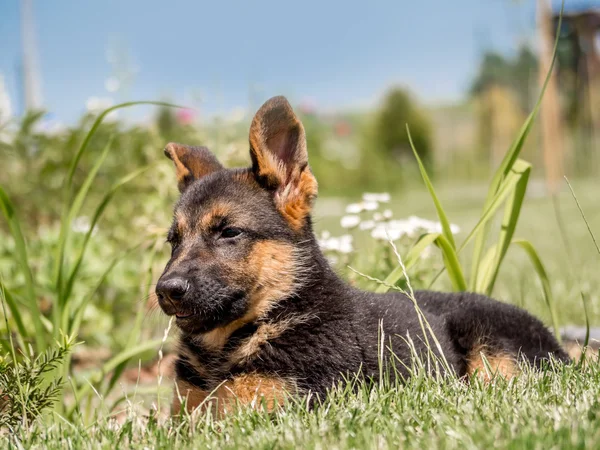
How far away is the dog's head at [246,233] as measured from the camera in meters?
3.20

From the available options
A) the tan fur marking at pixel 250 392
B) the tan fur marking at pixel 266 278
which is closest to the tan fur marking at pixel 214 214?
the tan fur marking at pixel 266 278

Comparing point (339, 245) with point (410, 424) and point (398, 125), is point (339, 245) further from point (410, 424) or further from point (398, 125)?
point (398, 125)

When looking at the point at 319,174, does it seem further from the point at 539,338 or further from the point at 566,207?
the point at 539,338

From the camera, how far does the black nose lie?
10.1 ft

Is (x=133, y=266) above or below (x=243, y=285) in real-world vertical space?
below

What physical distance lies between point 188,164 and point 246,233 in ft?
2.95

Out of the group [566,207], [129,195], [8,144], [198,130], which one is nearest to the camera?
[8,144]

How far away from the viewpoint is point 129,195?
7.55 metres

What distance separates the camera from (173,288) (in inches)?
121

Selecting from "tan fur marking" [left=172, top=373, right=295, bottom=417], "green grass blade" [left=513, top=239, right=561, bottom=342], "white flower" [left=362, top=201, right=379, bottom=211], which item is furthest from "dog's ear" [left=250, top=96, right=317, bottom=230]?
"white flower" [left=362, top=201, right=379, bottom=211]

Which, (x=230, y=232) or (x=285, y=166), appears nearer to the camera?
(x=230, y=232)

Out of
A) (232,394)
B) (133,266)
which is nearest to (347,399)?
(232,394)

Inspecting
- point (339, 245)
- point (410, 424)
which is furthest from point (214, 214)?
point (339, 245)

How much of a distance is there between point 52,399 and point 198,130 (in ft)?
18.6
